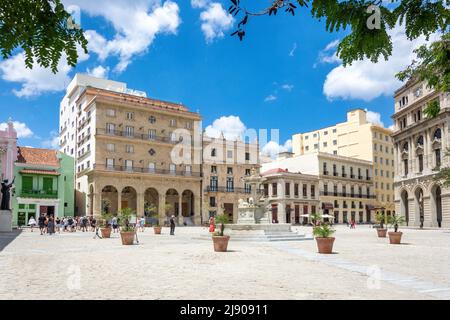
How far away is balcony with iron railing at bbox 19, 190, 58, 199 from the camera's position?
48.2 m

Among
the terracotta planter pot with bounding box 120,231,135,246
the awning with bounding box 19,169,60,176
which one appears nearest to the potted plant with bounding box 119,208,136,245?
the terracotta planter pot with bounding box 120,231,135,246

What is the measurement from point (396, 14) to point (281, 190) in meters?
64.7

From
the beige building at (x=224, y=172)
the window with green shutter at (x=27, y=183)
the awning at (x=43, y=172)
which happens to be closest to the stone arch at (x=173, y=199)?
the beige building at (x=224, y=172)

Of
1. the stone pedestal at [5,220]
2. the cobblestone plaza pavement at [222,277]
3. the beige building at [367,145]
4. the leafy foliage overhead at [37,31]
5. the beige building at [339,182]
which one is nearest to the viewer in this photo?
the leafy foliage overhead at [37,31]

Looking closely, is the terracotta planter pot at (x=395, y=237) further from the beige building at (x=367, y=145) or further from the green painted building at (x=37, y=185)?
the beige building at (x=367, y=145)

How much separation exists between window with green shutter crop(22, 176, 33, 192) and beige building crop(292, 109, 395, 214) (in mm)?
56057

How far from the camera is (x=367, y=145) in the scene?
79312mm

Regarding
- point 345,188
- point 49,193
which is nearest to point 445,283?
point 49,193

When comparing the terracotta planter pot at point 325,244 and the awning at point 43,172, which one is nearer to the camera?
the terracotta planter pot at point 325,244

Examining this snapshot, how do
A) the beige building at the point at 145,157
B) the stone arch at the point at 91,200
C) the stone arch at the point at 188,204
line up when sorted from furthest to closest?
the stone arch at the point at 188,204, the beige building at the point at 145,157, the stone arch at the point at 91,200

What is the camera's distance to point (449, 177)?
29750mm

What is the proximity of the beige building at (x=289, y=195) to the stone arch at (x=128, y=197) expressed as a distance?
2048 cm

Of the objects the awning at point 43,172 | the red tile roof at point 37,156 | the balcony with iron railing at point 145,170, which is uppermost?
the red tile roof at point 37,156

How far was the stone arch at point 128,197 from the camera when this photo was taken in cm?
5709
